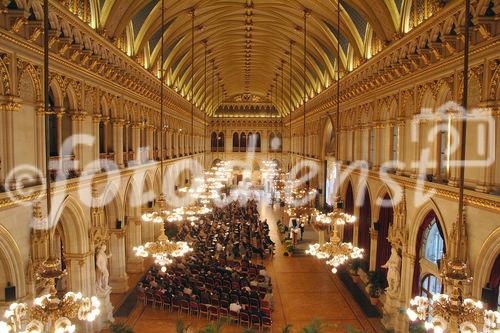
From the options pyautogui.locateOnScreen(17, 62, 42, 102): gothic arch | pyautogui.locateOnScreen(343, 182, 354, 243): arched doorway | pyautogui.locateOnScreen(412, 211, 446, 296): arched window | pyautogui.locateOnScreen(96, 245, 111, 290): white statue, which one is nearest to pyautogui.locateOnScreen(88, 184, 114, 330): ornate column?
pyautogui.locateOnScreen(96, 245, 111, 290): white statue

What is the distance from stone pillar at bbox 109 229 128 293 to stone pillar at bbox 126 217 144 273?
191cm

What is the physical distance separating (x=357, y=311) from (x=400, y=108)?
7.06 m

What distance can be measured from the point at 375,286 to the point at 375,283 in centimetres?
10

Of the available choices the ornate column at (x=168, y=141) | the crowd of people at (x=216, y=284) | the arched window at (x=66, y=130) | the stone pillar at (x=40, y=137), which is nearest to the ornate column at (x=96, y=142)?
the arched window at (x=66, y=130)

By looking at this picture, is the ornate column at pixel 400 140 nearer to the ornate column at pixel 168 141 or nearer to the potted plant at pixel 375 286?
the potted plant at pixel 375 286

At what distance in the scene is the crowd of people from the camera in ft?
44.8

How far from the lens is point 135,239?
18.3 meters

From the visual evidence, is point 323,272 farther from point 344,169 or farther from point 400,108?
point 400,108

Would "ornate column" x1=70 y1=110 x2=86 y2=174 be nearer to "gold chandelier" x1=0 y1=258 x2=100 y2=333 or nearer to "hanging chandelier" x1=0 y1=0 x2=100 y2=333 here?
"hanging chandelier" x1=0 y1=0 x2=100 y2=333

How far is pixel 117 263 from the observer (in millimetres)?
16094

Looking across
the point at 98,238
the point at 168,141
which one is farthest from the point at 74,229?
the point at 168,141

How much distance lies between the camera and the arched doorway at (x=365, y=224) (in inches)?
680

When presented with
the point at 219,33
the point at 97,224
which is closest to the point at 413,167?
the point at 97,224

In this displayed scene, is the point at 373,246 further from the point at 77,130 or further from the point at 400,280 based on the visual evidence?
the point at 77,130
